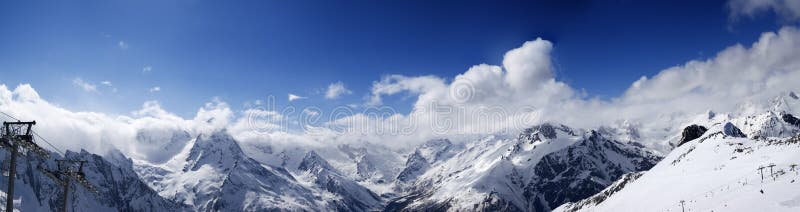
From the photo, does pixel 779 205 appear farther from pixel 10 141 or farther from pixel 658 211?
pixel 10 141

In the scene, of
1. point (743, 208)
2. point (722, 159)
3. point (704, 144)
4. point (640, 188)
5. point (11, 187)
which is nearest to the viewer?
point (11, 187)

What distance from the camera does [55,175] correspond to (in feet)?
185

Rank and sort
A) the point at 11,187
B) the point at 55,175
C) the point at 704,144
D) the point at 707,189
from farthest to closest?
the point at 704,144, the point at 707,189, the point at 55,175, the point at 11,187

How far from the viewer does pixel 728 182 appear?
272 feet

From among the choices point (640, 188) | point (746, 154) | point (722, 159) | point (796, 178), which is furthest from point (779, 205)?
point (640, 188)

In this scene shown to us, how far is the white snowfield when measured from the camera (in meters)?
61.8

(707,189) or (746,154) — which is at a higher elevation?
(746,154)

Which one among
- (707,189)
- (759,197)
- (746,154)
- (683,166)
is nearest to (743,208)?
(759,197)

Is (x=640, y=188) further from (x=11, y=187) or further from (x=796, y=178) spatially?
(x=11, y=187)

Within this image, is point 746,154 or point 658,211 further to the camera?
point 746,154

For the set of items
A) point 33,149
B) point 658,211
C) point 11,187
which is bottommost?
point 658,211

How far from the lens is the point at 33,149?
48.0m

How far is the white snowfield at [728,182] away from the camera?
61844 mm

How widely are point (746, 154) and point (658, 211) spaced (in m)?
28.7
